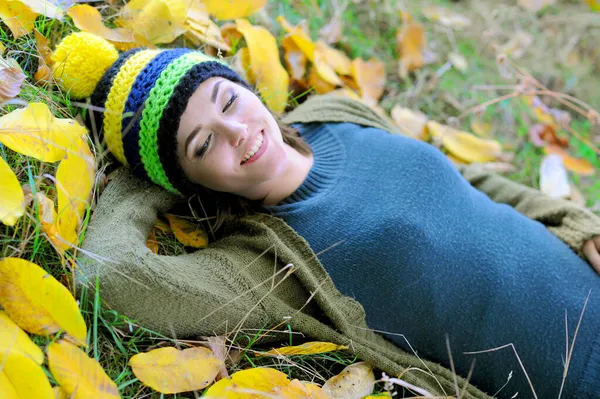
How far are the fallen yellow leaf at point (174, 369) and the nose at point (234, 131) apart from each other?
1.35ft

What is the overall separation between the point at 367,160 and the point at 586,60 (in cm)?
155

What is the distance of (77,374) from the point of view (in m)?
0.84

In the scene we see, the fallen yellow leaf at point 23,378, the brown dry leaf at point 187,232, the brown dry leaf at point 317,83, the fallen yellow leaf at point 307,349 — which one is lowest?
the fallen yellow leaf at point 307,349

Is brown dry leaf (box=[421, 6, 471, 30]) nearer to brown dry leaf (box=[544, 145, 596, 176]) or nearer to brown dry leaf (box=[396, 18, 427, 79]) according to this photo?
brown dry leaf (box=[396, 18, 427, 79])

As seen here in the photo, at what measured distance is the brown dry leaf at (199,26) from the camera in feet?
4.75

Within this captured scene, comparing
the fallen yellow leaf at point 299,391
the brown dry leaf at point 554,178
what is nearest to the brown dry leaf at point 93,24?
the fallen yellow leaf at point 299,391

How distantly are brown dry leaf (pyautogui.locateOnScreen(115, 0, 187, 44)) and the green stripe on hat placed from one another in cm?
26

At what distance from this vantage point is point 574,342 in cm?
125

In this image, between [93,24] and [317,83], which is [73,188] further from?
[317,83]

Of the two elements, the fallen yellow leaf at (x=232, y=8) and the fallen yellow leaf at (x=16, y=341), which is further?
the fallen yellow leaf at (x=232, y=8)

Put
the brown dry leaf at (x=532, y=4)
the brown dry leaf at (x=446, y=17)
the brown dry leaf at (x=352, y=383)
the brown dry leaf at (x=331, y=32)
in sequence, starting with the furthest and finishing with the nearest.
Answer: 1. the brown dry leaf at (x=532, y=4)
2. the brown dry leaf at (x=446, y=17)
3. the brown dry leaf at (x=331, y=32)
4. the brown dry leaf at (x=352, y=383)

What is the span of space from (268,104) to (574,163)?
3.74 ft

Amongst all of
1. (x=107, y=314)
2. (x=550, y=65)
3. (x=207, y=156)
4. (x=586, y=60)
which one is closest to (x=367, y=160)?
(x=207, y=156)

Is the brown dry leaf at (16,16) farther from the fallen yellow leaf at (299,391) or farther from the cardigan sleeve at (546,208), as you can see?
the cardigan sleeve at (546,208)
